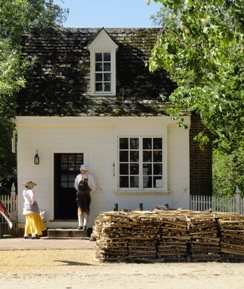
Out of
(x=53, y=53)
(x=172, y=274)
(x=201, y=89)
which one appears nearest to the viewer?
(x=172, y=274)

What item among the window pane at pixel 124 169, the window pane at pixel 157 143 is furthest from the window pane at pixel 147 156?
the window pane at pixel 124 169

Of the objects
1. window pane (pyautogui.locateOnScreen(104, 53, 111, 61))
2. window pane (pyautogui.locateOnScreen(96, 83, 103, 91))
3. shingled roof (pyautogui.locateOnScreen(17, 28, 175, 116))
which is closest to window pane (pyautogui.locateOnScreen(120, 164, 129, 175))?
shingled roof (pyautogui.locateOnScreen(17, 28, 175, 116))

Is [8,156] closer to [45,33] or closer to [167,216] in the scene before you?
[45,33]

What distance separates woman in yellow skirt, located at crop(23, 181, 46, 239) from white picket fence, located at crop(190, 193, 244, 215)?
192 inches

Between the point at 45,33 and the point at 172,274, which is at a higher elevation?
the point at 45,33

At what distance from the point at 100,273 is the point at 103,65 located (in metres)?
11.0

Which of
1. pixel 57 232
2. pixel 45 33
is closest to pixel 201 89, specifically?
pixel 57 232

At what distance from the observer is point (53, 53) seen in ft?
84.9

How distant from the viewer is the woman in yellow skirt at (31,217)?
22.6 metres

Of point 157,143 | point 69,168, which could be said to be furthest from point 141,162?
point 69,168

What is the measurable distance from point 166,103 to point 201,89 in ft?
13.2

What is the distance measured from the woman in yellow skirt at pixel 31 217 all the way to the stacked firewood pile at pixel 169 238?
5.35 metres

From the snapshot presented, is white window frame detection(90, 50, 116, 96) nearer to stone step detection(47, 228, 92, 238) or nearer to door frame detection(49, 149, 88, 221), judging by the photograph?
door frame detection(49, 149, 88, 221)

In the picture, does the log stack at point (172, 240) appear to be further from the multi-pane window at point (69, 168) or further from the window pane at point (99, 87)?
the window pane at point (99, 87)
